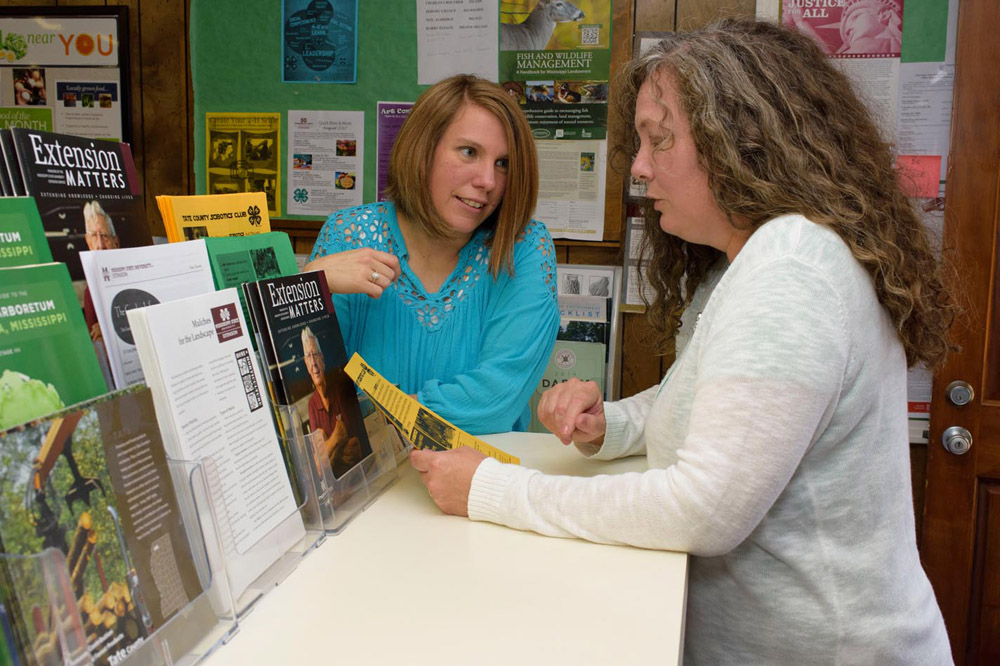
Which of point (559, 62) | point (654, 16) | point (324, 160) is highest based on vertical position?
point (654, 16)

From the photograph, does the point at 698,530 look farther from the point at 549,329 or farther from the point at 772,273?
the point at 549,329

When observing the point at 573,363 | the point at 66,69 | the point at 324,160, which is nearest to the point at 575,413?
the point at 573,363

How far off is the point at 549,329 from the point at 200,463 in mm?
1126

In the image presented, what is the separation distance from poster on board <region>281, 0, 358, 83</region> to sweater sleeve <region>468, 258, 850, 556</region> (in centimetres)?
198

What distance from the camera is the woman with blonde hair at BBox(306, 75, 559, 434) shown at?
1797 millimetres

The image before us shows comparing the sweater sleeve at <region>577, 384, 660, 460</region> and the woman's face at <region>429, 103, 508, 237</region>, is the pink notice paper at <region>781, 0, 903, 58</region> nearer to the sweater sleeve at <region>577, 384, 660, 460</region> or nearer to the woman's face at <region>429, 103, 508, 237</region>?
the woman's face at <region>429, 103, 508, 237</region>

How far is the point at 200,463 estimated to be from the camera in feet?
2.50

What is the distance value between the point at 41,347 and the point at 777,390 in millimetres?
734

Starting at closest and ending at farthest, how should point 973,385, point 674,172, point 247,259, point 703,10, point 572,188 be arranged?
1. point 247,259
2. point 674,172
3. point 973,385
4. point 703,10
5. point 572,188

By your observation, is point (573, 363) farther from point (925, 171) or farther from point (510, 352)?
point (925, 171)

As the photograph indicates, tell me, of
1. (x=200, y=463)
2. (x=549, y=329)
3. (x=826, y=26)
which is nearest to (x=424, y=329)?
(x=549, y=329)

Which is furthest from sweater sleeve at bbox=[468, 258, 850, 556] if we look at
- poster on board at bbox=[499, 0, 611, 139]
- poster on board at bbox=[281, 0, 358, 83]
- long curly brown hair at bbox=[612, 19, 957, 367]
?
poster on board at bbox=[281, 0, 358, 83]

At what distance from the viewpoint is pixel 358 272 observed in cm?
147

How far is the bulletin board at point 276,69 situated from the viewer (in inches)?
101
